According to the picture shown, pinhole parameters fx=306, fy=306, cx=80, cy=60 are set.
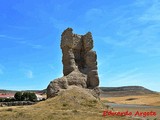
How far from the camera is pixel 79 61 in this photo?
31688 mm

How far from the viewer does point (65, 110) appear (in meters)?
22.9

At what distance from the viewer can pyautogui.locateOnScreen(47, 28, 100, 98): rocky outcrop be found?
2901 centimetres

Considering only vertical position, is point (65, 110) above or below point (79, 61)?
below

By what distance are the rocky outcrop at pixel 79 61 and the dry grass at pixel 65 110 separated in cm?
201

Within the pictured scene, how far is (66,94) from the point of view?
2588 cm

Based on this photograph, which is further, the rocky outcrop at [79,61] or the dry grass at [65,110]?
the rocky outcrop at [79,61]

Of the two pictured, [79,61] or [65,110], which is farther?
[79,61]

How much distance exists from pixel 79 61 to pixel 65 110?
958 centimetres

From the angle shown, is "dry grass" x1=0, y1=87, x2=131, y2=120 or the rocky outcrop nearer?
"dry grass" x1=0, y1=87, x2=131, y2=120

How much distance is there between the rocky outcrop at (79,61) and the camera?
95.2 feet

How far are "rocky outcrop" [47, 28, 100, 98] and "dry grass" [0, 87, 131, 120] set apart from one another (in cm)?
201

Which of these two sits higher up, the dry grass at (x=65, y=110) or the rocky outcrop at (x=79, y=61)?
the rocky outcrop at (x=79, y=61)

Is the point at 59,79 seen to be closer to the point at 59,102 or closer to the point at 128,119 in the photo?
the point at 59,102

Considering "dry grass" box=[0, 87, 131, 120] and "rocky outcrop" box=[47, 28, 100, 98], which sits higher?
"rocky outcrop" box=[47, 28, 100, 98]
